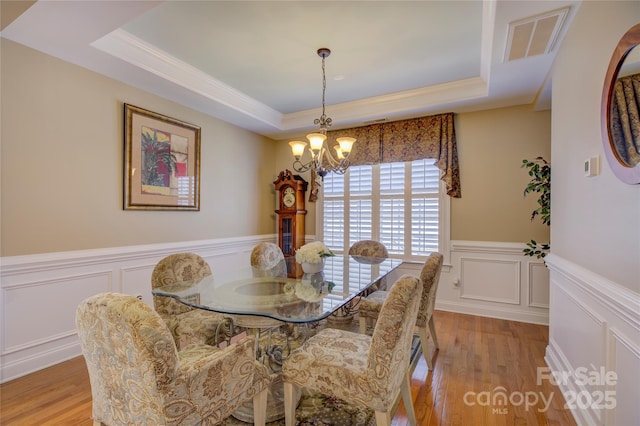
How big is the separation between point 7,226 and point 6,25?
1.44 meters

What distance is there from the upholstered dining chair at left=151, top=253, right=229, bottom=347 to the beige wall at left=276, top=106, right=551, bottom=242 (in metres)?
3.15

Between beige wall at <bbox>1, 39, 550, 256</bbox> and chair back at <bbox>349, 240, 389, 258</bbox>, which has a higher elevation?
beige wall at <bbox>1, 39, 550, 256</bbox>

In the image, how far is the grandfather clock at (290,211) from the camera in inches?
186

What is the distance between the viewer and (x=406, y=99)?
3768 mm

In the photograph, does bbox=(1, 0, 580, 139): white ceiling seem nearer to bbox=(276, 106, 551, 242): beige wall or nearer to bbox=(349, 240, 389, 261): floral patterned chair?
bbox=(276, 106, 551, 242): beige wall

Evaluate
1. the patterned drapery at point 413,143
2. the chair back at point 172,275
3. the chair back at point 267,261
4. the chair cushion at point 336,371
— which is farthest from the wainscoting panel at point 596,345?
the chair back at point 172,275

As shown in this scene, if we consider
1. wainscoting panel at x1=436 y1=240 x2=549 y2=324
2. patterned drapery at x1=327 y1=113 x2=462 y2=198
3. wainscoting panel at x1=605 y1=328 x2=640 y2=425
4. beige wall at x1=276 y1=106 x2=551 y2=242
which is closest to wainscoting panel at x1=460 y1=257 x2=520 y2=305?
wainscoting panel at x1=436 y1=240 x2=549 y2=324

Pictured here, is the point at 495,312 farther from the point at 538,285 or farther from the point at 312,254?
the point at 312,254

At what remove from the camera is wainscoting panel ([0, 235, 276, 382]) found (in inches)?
89.1

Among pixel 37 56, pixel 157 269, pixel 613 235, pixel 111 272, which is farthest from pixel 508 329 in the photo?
pixel 37 56

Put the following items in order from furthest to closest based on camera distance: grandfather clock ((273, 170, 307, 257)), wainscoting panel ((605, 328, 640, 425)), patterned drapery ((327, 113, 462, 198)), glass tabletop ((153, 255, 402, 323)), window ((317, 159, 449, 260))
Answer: grandfather clock ((273, 170, 307, 257)) → window ((317, 159, 449, 260)) → patterned drapery ((327, 113, 462, 198)) → glass tabletop ((153, 255, 402, 323)) → wainscoting panel ((605, 328, 640, 425))

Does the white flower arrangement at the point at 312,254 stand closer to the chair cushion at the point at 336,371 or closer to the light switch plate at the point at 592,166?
the chair cushion at the point at 336,371

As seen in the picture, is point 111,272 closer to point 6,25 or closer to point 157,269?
point 157,269

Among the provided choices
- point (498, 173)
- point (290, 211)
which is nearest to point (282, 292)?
point (290, 211)
